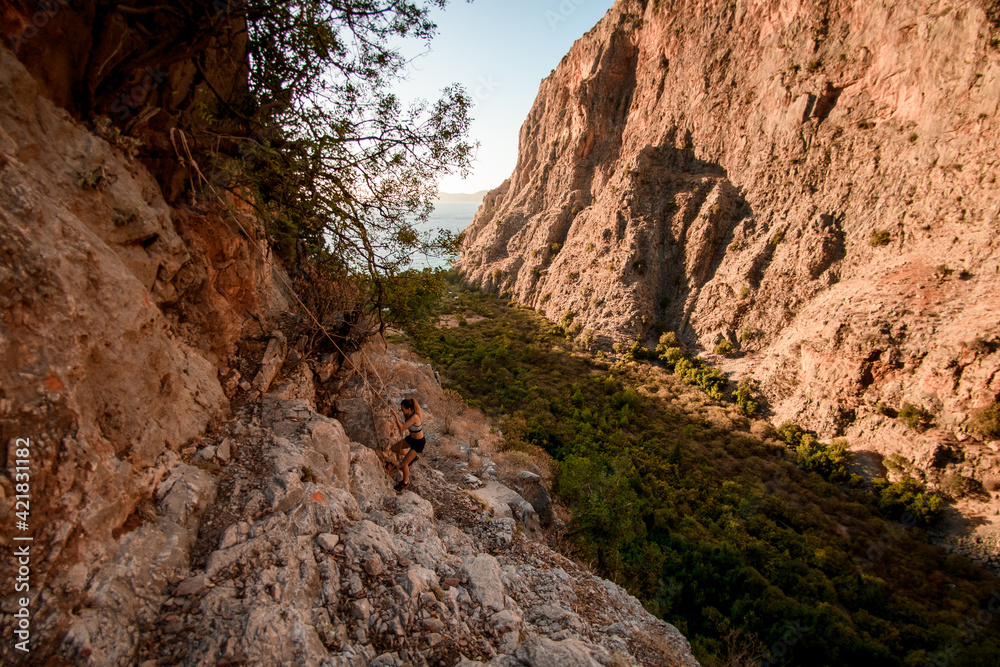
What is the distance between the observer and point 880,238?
18.5m

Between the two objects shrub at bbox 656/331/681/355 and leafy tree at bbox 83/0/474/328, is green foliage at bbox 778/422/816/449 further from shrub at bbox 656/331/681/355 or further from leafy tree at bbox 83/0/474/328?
leafy tree at bbox 83/0/474/328

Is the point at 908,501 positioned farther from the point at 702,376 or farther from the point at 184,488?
the point at 184,488

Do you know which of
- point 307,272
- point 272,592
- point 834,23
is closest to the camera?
point 272,592

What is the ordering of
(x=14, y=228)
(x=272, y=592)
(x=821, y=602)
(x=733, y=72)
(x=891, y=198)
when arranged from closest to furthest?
(x=14, y=228)
(x=272, y=592)
(x=821, y=602)
(x=891, y=198)
(x=733, y=72)

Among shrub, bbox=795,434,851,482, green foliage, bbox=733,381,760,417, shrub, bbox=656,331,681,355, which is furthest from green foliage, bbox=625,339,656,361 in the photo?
shrub, bbox=795,434,851,482

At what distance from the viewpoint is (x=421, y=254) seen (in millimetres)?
6137

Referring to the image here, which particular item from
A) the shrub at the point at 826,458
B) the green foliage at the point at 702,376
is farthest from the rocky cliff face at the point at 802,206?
the green foliage at the point at 702,376

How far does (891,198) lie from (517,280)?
86.1ft

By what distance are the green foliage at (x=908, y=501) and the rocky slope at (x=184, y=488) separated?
575 inches

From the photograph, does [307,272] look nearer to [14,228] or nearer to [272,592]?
[14,228]

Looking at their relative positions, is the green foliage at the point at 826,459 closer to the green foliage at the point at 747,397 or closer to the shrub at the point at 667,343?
the green foliage at the point at 747,397

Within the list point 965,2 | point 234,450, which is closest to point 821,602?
point 234,450

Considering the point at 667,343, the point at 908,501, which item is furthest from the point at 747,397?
the point at 908,501

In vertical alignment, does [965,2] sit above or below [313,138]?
above
